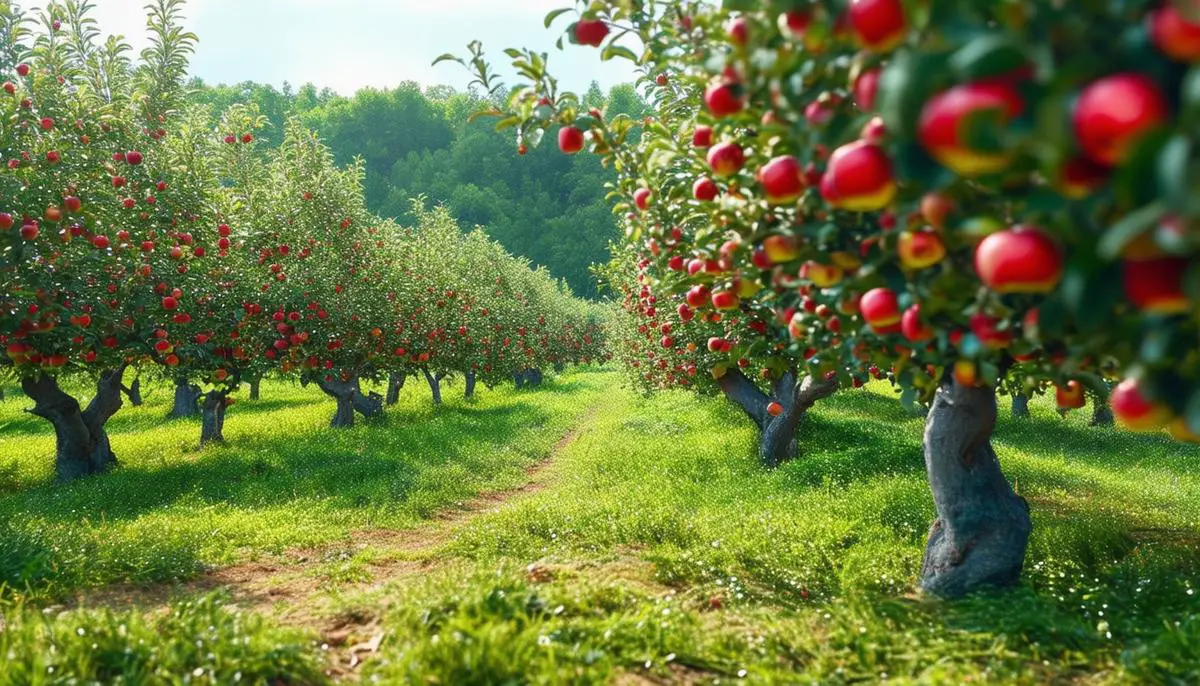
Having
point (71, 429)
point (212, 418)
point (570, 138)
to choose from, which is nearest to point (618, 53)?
point (570, 138)

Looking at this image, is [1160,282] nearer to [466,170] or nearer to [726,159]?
[726,159]

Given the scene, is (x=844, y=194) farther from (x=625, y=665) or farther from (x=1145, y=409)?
(x=625, y=665)

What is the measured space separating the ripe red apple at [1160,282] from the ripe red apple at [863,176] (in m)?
0.58

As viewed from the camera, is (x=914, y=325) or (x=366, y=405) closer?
(x=914, y=325)

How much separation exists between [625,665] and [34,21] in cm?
1140

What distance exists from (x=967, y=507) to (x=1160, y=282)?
4899 millimetres

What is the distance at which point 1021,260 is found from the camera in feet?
5.54

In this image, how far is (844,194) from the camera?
1.90m

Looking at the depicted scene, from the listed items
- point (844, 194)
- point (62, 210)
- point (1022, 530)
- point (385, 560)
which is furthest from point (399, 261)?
point (844, 194)

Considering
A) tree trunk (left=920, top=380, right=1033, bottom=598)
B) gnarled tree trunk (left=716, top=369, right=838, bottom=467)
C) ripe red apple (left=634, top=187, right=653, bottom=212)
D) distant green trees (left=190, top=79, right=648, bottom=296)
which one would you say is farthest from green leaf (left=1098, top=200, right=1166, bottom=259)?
distant green trees (left=190, top=79, right=648, bottom=296)

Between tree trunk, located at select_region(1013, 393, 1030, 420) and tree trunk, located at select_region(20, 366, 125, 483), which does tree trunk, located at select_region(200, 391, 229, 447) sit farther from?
tree trunk, located at select_region(1013, 393, 1030, 420)

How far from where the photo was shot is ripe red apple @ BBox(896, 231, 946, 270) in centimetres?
232

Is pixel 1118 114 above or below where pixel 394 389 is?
above

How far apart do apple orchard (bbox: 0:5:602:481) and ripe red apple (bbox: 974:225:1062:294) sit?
8.51 m
